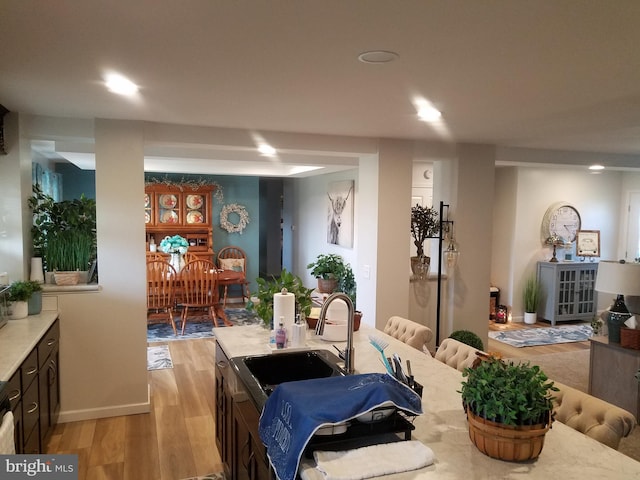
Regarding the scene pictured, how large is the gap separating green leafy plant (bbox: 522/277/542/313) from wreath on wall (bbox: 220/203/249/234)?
4.74 meters

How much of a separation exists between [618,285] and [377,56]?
9.78 feet

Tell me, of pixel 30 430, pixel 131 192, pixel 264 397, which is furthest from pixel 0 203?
pixel 264 397

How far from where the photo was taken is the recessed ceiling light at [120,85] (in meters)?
2.53

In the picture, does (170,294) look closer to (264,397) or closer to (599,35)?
(264,397)

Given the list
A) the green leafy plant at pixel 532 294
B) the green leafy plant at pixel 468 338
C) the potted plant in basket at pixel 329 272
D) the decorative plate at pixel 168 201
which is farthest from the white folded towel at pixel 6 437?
the green leafy plant at pixel 532 294

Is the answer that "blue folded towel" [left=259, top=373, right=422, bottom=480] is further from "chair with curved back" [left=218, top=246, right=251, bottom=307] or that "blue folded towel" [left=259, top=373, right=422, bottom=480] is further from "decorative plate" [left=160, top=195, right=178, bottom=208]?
"decorative plate" [left=160, top=195, right=178, bottom=208]

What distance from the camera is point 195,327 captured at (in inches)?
265

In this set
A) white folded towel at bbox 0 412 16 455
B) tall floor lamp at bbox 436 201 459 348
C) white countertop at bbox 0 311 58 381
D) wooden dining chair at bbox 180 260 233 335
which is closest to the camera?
white folded towel at bbox 0 412 16 455

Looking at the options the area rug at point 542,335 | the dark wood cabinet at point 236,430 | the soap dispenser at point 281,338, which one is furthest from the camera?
the area rug at point 542,335

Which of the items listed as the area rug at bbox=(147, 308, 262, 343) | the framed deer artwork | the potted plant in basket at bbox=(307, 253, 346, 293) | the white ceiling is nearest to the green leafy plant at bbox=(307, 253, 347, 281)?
the potted plant in basket at bbox=(307, 253, 346, 293)

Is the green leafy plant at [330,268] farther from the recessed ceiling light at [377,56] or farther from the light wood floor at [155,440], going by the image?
the recessed ceiling light at [377,56]

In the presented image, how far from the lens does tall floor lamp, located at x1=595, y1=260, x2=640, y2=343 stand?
3803 millimetres

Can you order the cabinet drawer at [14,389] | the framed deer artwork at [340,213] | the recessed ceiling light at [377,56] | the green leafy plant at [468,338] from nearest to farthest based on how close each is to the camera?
the recessed ceiling light at [377,56], the cabinet drawer at [14,389], the green leafy plant at [468,338], the framed deer artwork at [340,213]

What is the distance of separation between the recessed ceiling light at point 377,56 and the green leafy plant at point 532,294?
19.0 feet
